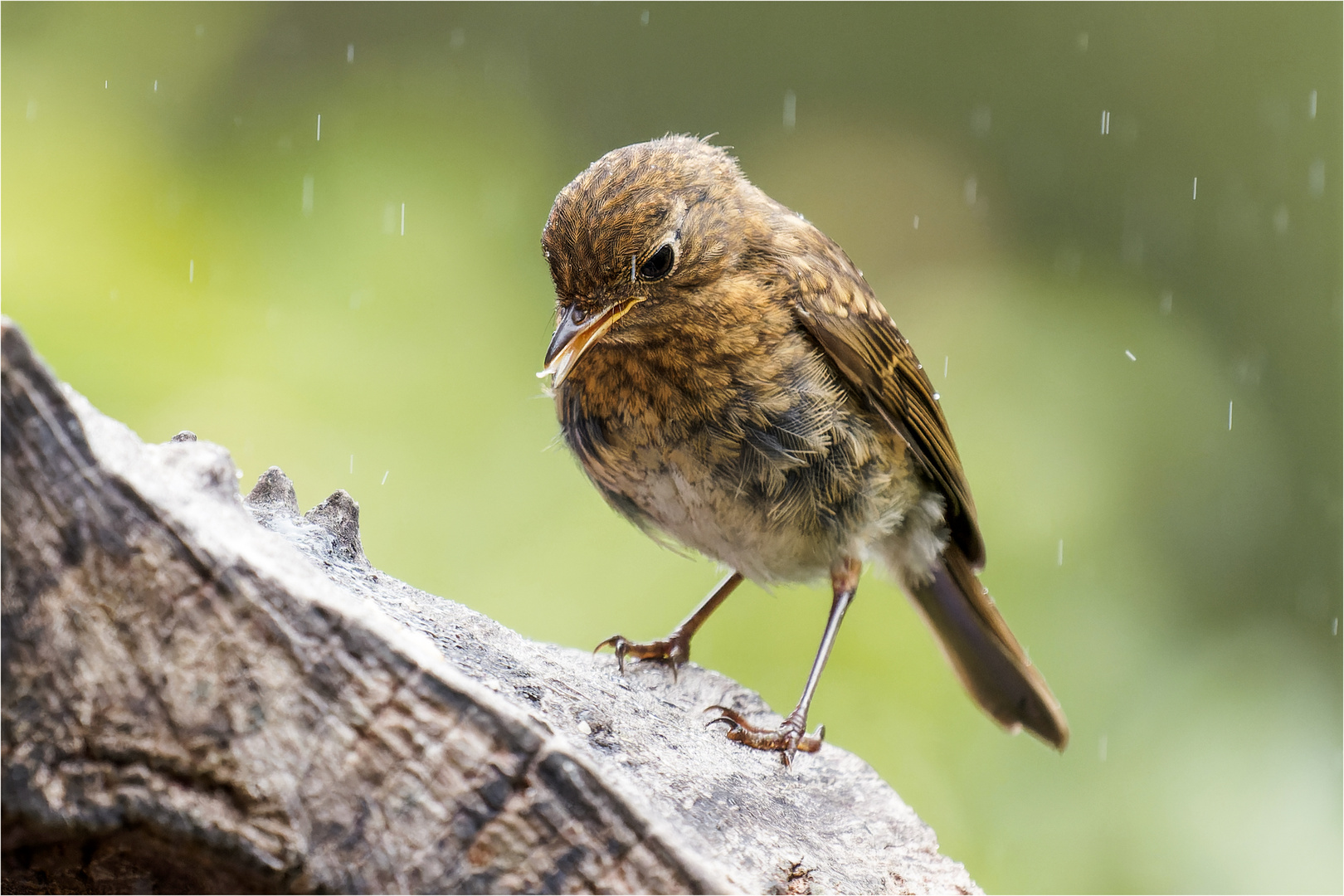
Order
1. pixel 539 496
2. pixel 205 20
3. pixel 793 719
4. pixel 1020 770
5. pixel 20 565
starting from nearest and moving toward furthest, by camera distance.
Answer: pixel 20 565 < pixel 793 719 < pixel 1020 770 < pixel 539 496 < pixel 205 20

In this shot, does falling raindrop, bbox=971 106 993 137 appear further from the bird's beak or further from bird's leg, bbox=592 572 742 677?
the bird's beak

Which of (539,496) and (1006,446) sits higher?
(1006,446)

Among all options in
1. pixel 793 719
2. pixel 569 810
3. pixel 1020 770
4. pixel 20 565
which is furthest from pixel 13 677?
pixel 1020 770

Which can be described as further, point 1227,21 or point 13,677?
point 1227,21

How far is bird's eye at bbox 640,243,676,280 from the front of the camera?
237cm

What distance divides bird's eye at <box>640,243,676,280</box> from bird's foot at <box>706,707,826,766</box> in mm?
872

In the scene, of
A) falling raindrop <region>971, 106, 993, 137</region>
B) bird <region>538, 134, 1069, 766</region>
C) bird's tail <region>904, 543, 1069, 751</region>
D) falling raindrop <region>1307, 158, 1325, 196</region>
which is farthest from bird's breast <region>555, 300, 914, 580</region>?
falling raindrop <region>1307, 158, 1325, 196</region>

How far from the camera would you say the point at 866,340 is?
273 cm

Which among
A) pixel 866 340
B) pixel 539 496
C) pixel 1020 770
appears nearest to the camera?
pixel 866 340

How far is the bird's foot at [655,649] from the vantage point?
2.93 metres

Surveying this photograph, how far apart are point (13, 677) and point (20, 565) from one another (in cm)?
11

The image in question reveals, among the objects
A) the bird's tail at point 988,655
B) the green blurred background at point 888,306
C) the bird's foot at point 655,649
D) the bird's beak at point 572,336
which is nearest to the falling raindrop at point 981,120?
the green blurred background at point 888,306

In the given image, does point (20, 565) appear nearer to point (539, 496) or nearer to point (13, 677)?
point (13, 677)

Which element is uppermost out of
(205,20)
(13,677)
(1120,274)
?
(1120,274)
